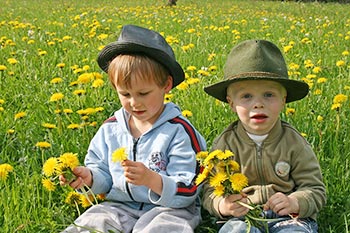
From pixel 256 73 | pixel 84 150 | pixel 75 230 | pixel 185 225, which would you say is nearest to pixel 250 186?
pixel 185 225

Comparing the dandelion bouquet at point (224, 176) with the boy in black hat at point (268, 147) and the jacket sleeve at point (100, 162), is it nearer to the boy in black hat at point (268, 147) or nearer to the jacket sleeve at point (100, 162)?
the boy in black hat at point (268, 147)

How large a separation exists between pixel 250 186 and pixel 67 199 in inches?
30.5

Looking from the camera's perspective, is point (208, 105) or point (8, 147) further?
point (208, 105)

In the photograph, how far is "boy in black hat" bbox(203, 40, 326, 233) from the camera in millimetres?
2072

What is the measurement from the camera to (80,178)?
2.09 m

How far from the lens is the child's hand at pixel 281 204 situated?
202cm

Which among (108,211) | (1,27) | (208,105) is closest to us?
(108,211)

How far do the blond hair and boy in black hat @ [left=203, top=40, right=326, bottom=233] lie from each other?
0.25 metres

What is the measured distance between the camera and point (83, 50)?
17.9 ft

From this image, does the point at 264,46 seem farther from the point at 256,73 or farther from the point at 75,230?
the point at 75,230

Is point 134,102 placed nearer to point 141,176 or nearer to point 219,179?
point 141,176

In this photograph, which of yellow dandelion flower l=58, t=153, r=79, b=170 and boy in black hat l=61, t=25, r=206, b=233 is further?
boy in black hat l=61, t=25, r=206, b=233

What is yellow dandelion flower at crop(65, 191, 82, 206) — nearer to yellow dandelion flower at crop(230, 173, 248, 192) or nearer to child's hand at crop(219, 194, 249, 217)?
child's hand at crop(219, 194, 249, 217)

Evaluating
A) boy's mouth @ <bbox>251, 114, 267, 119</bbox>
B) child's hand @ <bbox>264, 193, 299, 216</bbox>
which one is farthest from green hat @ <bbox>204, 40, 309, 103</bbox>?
child's hand @ <bbox>264, 193, 299, 216</bbox>
